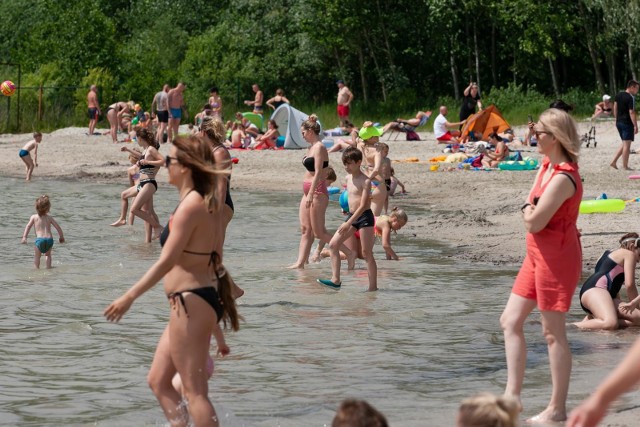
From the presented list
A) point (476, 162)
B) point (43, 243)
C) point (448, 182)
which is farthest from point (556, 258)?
point (476, 162)

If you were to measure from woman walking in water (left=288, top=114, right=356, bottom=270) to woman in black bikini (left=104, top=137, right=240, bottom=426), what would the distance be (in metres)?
6.23

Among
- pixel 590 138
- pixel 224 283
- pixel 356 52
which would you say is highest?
pixel 356 52

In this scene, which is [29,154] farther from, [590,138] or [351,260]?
[351,260]

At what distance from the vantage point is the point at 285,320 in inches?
403

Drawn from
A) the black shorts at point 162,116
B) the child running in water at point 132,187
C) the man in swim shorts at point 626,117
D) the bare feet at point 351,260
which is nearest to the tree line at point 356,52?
the black shorts at point 162,116

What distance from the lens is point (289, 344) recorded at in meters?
9.23

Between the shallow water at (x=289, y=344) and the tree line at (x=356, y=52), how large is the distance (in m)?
23.7

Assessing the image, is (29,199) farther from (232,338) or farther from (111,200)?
(232,338)

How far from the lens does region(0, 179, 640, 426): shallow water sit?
7414 mm

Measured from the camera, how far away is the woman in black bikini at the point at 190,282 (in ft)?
17.8

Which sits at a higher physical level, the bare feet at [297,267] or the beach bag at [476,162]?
the bare feet at [297,267]

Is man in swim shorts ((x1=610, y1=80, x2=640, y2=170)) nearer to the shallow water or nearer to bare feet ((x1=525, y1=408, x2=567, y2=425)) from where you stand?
the shallow water

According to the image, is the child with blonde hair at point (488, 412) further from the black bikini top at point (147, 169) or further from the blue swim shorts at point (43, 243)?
the black bikini top at point (147, 169)

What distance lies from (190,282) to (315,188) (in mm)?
6745
